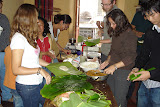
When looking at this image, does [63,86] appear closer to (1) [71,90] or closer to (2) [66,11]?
(1) [71,90]

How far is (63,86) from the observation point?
1091 mm

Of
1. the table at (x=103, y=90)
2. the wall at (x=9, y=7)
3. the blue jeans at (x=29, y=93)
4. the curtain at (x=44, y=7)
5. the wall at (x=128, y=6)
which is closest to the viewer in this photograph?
the table at (x=103, y=90)

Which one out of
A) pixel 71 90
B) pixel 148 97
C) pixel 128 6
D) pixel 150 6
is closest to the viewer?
pixel 71 90

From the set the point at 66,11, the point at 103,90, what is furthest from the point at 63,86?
the point at 66,11

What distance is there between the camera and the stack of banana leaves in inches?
31.2

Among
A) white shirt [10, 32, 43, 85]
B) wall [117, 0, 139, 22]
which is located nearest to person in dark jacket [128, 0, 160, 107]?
white shirt [10, 32, 43, 85]

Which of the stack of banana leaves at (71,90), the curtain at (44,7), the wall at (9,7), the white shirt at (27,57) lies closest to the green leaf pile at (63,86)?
the stack of banana leaves at (71,90)

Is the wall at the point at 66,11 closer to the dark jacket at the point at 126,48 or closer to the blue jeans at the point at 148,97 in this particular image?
the dark jacket at the point at 126,48

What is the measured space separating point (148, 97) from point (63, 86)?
927 mm

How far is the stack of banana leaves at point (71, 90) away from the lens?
2.60 ft

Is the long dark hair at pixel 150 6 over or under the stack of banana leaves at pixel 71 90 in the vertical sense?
over

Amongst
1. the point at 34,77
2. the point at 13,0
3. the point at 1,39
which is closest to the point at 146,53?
the point at 34,77

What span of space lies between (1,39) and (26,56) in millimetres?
1518

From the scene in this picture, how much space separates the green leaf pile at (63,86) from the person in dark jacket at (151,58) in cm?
55
